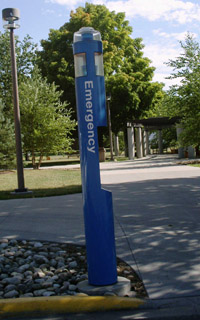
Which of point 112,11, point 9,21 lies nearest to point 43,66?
point 112,11

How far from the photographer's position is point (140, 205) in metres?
8.42

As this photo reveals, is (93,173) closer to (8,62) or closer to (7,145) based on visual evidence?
(7,145)

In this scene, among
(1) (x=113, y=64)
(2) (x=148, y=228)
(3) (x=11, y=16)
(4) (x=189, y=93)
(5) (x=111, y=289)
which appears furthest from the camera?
(1) (x=113, y=64)

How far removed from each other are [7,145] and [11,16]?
12266 mm

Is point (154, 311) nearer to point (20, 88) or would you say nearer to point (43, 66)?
point (20, 88)

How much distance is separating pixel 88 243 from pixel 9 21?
8.76 metres

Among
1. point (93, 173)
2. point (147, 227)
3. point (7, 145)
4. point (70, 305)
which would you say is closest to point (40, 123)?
point (7, 145)

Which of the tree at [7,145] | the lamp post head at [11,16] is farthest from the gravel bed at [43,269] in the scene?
the tree at [7,145]

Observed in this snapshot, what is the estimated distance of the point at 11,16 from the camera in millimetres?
10758

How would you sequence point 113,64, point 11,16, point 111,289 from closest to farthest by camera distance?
point 111,289, point 11,16, point 113,64

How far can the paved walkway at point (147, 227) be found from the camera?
4.12 metres

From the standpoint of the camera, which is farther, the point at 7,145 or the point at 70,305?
the point at 7,145

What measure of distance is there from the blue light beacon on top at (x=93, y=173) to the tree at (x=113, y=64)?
30401mm

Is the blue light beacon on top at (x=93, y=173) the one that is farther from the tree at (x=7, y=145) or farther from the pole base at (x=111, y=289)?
the tree at (x=7, y=145)
